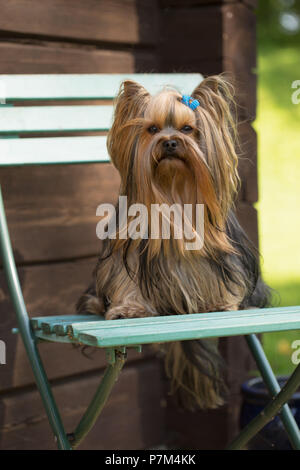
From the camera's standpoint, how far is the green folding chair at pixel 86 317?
1236 millimetres

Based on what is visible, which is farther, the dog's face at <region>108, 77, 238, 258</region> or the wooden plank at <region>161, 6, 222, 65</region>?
the wooden plank at <region>161, 6, 222, 65</region>

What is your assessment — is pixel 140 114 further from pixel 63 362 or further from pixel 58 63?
pixel 63 362

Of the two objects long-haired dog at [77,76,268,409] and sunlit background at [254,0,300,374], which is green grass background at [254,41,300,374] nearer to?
sunlit background at [254,0,300,374]

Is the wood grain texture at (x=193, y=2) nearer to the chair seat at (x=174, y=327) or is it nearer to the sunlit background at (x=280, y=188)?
the chair seat at (x=174, y=327)

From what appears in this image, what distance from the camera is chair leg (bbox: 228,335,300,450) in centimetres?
156

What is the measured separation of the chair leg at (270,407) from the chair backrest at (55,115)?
0.67 m

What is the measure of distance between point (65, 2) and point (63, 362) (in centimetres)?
105

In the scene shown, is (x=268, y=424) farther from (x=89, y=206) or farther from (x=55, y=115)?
(x=55, y=115)

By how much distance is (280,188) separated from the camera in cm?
586

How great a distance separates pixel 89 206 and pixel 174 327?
3.24 feet

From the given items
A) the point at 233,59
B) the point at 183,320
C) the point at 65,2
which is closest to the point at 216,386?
the point at 183,320
